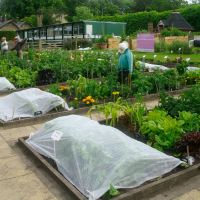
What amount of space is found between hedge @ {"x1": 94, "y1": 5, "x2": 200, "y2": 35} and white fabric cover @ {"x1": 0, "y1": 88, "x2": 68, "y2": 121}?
36.5 meters

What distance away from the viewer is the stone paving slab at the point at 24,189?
404 cm

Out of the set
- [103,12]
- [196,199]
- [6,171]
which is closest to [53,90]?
[6,171]

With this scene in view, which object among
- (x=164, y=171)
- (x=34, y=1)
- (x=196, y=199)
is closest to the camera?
(x=196, y=199)

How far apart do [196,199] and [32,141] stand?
2775 mm

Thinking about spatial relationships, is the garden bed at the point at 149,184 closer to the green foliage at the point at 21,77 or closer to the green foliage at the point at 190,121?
the green foliage at the point at 190,121

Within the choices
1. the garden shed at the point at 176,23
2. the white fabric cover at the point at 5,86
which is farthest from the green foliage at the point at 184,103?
the garden shed at the point at 176,23

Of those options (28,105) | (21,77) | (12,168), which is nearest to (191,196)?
(12,168)

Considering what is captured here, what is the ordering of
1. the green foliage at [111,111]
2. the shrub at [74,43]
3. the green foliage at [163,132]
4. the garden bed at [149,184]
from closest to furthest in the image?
the garden bed at [149,184]
the green foliage at [163,132]
the green foliage at [111,111]
the shrub at [74,43]

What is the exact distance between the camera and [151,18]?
43875mm

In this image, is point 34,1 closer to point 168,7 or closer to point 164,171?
point 168,7

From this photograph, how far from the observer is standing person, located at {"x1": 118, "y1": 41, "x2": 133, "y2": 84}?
9084 millimetres

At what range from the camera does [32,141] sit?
5.51 meters

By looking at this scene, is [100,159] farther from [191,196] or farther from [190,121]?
[190,121]

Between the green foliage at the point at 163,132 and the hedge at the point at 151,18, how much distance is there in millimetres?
38034
